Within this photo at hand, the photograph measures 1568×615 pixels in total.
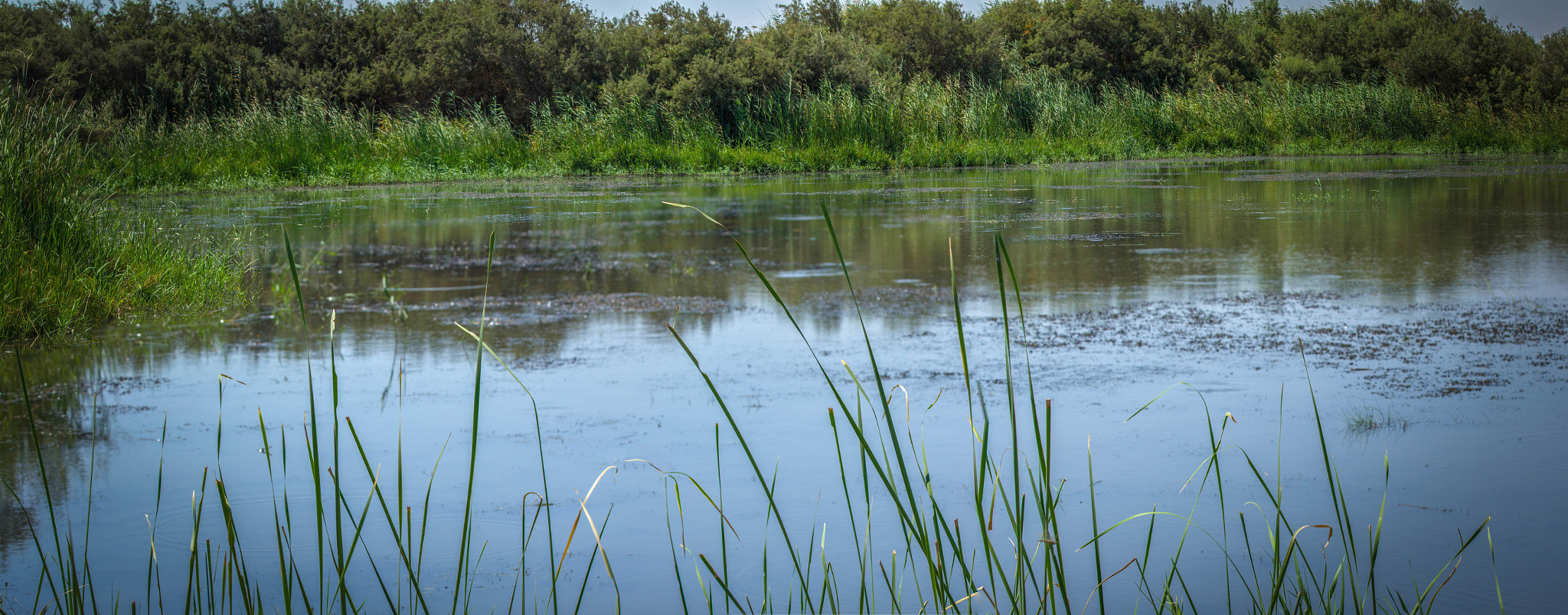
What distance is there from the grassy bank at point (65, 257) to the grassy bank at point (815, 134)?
1087 centimetres

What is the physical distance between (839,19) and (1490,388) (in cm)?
3519

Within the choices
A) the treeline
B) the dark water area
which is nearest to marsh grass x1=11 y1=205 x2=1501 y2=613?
the dark water area

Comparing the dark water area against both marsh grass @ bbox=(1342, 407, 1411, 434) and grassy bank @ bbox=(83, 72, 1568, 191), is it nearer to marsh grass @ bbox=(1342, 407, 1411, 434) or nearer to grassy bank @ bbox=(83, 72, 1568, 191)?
marsh grass @ bbox=(1342, 407, 1411, 434)

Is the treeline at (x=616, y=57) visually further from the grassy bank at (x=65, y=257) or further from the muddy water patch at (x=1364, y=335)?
the muddy water patch at (x=1364, y=335)

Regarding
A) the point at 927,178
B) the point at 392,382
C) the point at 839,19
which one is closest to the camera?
the point at 392,382

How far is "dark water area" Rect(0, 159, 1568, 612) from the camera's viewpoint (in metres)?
3.21

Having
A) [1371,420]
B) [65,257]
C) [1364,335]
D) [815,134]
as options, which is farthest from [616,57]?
[1371,420]

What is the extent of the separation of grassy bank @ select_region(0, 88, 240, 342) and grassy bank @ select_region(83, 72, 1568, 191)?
10.9 m

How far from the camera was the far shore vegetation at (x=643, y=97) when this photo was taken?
21.5 metres

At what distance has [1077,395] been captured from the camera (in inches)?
182

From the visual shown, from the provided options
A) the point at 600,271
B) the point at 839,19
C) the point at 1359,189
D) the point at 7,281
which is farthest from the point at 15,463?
the point at 839,19

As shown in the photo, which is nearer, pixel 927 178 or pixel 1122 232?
pixel 1122 232

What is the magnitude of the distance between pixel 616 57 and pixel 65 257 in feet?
66.3

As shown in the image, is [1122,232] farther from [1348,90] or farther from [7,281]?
[1348,90]
